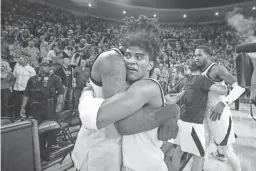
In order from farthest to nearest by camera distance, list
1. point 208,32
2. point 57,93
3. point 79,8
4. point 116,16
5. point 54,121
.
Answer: point 208,32, point 116,16, point 79,8, point 57,93, point 54,121

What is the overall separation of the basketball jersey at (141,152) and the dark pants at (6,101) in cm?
395

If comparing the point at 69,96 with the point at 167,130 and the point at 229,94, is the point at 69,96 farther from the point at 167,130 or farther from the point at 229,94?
the point at 167,130

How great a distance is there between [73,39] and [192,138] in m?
7.67

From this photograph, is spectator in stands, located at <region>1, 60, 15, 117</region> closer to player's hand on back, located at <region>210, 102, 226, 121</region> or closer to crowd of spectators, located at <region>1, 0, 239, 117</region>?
crowd of spectators, located at <region>1, 0, 239, 117</region>

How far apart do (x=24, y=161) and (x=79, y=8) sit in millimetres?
14227

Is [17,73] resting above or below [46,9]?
below

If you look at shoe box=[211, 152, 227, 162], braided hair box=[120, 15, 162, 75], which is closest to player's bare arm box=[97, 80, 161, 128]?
braided hair box=[120, 15, 162, 75]

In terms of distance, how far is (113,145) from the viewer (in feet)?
3.83

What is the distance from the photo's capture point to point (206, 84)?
99.3 inches

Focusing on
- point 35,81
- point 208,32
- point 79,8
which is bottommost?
point 35,81

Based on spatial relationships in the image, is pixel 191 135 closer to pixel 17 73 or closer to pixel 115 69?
pixel 115 69

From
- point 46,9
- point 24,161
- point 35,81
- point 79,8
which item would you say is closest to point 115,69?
point 24,161

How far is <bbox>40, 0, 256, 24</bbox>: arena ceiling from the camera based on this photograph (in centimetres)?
1456

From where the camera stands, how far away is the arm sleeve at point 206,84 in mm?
2512
